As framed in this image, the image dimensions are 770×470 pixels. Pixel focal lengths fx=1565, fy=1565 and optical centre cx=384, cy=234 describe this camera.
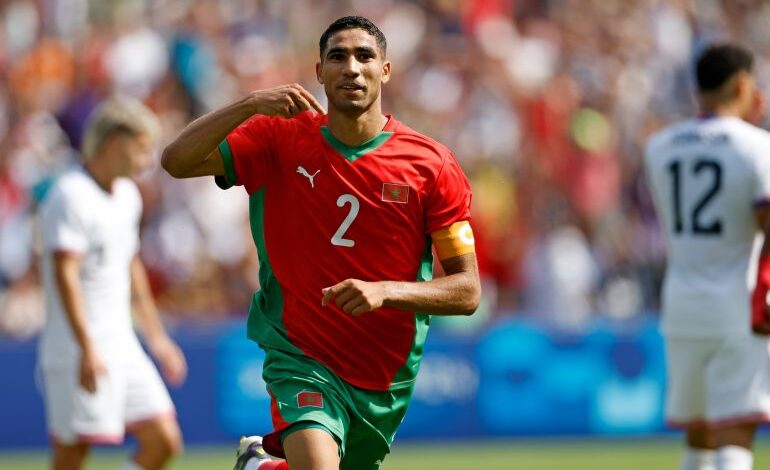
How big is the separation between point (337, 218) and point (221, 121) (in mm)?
672

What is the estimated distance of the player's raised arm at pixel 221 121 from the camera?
6.43 metres

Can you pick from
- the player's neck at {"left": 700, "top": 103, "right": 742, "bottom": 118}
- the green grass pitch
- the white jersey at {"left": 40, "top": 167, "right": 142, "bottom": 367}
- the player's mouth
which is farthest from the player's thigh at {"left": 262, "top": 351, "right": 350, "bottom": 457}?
the green grass pitch

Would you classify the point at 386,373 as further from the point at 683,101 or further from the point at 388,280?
the point at 683,101

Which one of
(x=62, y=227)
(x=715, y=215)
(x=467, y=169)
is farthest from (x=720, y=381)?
(x=467, y=169)

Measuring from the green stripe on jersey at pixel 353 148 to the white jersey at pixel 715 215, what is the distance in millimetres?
2543

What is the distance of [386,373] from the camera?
22.5 ft

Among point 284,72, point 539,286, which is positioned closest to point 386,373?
point 539,286

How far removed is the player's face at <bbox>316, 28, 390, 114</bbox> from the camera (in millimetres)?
6594

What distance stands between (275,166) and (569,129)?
478 inches

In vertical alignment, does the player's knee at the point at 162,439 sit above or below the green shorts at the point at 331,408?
below

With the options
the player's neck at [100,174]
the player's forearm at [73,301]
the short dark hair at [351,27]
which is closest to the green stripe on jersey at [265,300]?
the short dark hair at [351,27]

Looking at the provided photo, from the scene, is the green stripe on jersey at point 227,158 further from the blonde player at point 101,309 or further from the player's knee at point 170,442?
the player's knee at point 170,442

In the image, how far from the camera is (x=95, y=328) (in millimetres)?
9461

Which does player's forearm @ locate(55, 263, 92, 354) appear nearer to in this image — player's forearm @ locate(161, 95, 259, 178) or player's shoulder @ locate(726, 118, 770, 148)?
player's forearm @ locate(161, 95, 259, 178)
